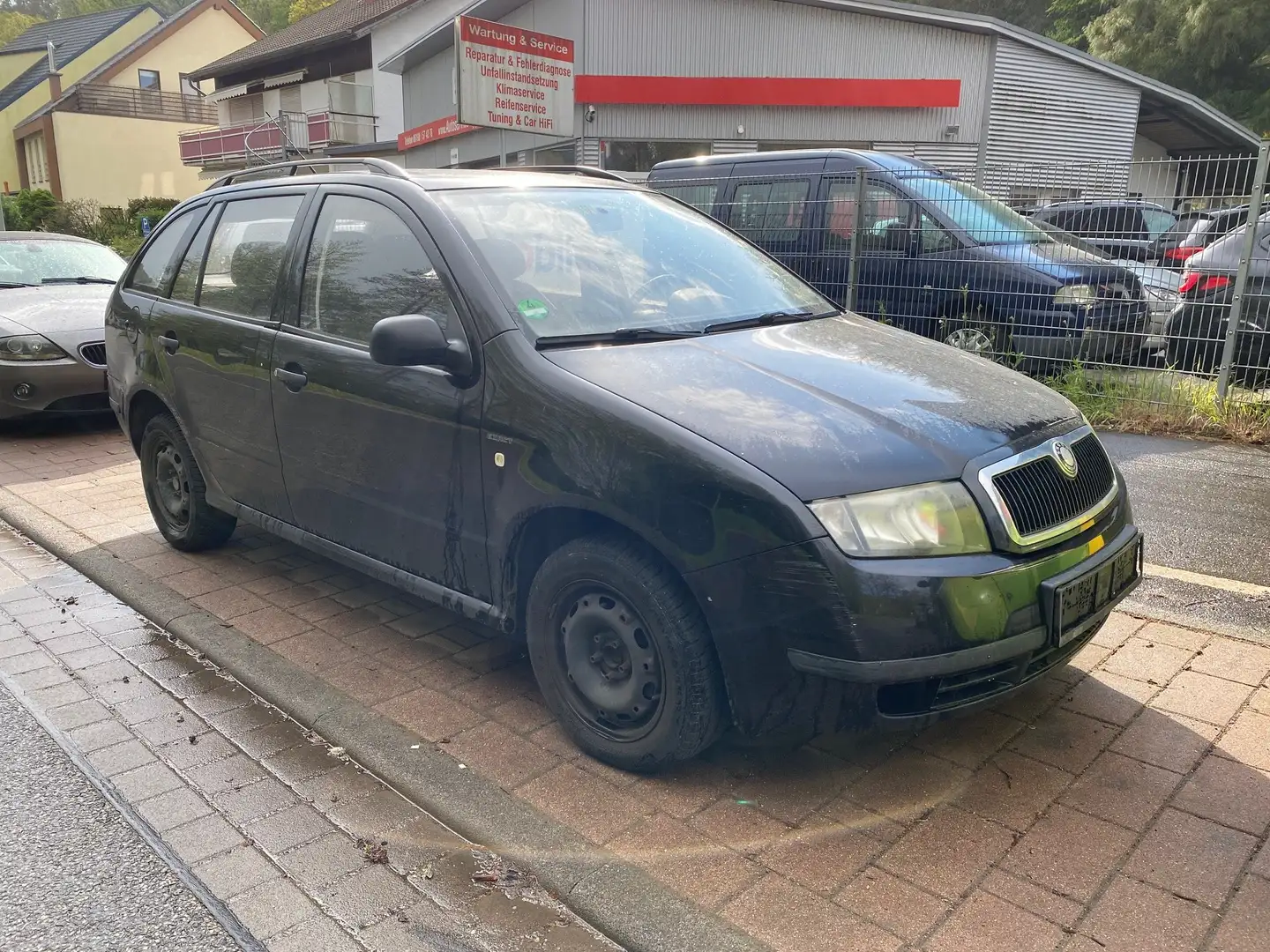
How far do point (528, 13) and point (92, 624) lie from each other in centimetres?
1987

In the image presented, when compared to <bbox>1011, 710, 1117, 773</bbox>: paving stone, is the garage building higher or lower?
higher

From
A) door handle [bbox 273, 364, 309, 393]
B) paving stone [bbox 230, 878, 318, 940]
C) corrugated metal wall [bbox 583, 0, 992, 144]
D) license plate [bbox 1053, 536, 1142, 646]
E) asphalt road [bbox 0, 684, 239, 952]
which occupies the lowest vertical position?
asphalt road [bbox 0, 684, 239, 952]

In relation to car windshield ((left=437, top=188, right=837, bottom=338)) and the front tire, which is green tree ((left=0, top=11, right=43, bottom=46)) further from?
the front tire

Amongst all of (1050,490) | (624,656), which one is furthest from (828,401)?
(624,656)

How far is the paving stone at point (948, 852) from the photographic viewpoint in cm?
250

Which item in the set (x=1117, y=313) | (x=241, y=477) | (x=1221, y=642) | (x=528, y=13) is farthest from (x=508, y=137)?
(x=1221, y=642)

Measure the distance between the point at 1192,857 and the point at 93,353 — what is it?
8.01m

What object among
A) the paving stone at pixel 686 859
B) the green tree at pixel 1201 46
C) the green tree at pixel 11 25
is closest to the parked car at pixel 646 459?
the paving stone at pixel 686 859

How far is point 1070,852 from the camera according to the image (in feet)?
8.47

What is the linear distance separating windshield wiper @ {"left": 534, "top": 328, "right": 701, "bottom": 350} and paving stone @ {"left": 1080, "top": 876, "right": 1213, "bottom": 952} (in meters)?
2.00

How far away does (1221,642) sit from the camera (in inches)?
148

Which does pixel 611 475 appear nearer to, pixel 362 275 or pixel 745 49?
pixel 362 275

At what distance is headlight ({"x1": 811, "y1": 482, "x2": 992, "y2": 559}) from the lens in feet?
8.17

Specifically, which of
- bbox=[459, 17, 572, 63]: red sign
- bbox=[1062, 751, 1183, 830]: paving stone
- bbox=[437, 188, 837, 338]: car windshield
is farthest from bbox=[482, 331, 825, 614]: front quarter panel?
bbox=[459, 17, 572, 63]: red sign
